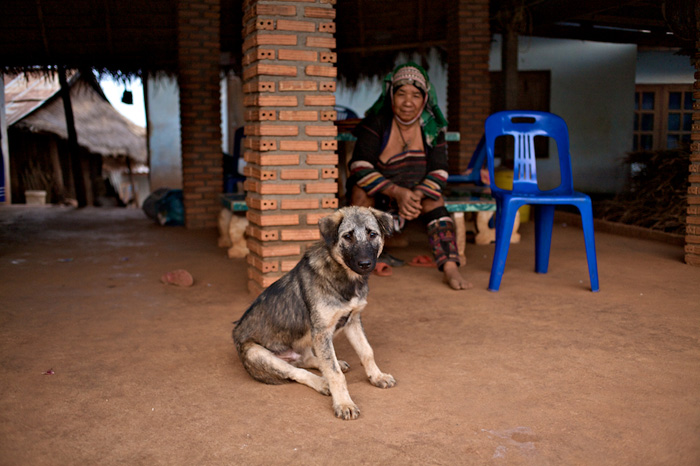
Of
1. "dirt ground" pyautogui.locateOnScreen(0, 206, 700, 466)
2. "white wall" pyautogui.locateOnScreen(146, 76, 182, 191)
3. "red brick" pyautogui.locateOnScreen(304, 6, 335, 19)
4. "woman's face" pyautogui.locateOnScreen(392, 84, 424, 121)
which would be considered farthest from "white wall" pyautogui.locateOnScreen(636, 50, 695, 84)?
"white wall" pyautogui.locateOnScreen(146, 76, 182, 191)

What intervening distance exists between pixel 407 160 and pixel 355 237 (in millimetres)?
3353

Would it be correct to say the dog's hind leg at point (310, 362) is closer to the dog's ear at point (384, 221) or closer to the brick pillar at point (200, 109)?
the dog's ear at point (384, 221)

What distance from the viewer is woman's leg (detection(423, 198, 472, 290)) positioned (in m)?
5.84

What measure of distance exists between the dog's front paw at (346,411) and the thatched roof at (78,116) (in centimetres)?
1237

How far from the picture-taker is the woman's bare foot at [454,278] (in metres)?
5.59

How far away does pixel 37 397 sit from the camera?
130 inches

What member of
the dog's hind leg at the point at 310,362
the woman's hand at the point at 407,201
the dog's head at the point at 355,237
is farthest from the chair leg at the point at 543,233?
the dog's head at the point at 355,237

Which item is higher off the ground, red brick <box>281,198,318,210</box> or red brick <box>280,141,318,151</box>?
red brick <box>280,141,318,151</box>

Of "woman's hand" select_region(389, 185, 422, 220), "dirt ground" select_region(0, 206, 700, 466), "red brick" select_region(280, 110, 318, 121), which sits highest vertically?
"red brick" select_region(280, 110, 318, 121)

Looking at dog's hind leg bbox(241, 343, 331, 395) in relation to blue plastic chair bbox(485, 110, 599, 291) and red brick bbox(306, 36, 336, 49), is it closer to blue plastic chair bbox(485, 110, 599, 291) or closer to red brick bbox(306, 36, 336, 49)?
blue plastic chair bbox(485, 110, 599, 291)

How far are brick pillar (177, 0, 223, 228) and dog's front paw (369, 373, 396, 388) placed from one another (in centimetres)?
666

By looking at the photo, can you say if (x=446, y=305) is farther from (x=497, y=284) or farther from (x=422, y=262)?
(x=422, y=262)

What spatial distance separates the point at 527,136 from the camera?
19.9 feet

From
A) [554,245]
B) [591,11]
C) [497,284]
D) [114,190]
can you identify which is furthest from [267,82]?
[114,190]
